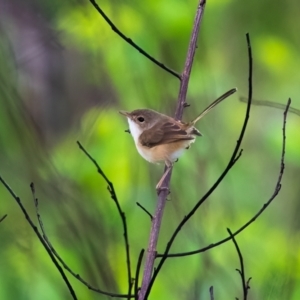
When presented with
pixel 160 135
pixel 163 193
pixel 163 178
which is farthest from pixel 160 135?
pixel 163 193

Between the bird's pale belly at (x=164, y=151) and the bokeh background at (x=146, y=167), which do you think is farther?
the bokeh background at (x=146, y=167)

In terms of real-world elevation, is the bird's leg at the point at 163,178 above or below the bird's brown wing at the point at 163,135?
below

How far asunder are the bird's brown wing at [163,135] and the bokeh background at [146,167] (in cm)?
20

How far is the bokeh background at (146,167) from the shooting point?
237cm

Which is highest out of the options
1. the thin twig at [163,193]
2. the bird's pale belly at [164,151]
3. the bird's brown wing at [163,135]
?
the bird's brown wing at [163,135]

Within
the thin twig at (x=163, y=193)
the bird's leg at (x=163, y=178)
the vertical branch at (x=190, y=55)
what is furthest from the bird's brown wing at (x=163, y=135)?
the vertical branch at (x=190, y=55)

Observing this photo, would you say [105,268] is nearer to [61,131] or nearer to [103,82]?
[103,82]

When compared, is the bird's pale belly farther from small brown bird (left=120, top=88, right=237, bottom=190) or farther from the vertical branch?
the vertical branch

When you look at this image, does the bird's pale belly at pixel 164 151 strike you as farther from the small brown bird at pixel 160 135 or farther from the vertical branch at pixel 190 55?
the vertical branch at pixel 190 55

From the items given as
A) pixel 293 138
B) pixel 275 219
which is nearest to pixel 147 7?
pixel 293 138

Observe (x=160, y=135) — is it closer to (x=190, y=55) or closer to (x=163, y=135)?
(x=163, y=135)

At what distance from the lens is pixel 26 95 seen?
3834 millimetres

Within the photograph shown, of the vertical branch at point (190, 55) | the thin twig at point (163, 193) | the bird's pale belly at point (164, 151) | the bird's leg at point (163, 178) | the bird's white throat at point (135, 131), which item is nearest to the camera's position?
the thin twig at point (163, 193)

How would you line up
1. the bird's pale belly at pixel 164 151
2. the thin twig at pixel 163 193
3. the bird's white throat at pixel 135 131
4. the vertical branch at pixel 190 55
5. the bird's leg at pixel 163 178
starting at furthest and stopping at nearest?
the bird's white throat at pixel 135 131 < the bird's pale belly at pixel 164 151 < the bird's leg at pixel 163 178 < the vertical branch at pixel 190 55 < the thin twig at pixel 163 193
